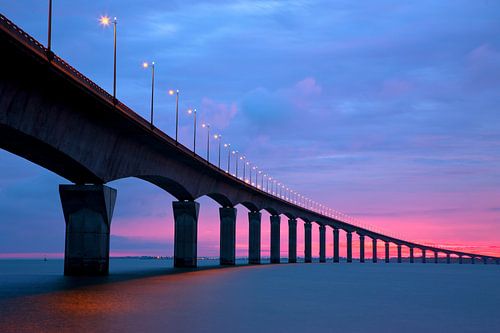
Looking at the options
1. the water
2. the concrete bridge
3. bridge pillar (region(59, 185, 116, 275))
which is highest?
the concrete bridge

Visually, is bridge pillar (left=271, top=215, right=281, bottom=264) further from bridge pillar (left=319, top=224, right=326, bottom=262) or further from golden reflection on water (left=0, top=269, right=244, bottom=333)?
golden reflection on water (left=0, top=269, right=244, bottom=333)

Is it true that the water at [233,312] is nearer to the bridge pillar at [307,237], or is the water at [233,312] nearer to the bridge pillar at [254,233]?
the bridge pillar at [254,233]

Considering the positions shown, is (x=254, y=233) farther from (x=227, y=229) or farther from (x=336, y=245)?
(x=336, y=245)

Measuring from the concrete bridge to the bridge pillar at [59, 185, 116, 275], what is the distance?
0.07 metres

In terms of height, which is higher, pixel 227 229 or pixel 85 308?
pixel 227 229

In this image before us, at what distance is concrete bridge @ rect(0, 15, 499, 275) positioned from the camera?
113 ft

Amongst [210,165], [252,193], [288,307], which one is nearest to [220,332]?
[288,307]

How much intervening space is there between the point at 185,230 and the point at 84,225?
102ft

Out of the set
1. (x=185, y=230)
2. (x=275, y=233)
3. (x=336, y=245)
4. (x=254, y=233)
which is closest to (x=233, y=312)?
(x=185, y=230)

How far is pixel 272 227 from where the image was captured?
13212cm

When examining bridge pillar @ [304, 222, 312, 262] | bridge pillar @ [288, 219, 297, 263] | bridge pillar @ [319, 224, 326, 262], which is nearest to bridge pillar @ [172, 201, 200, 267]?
bridge pillar @ [288, 219, 297, 263]

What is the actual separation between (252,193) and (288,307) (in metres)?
Answer: 80.9

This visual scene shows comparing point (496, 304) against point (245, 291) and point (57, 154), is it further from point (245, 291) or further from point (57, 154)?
point (57, 154)

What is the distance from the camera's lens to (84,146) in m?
44.6
